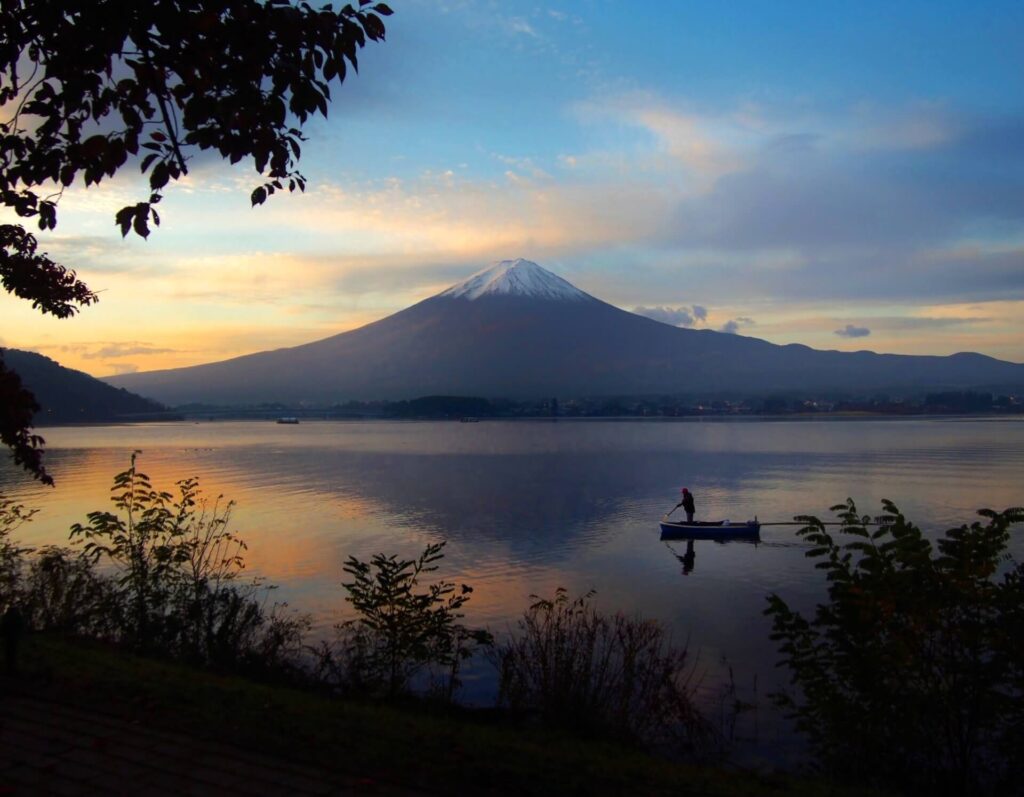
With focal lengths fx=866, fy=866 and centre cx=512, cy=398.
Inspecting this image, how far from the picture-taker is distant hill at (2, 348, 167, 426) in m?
96.6

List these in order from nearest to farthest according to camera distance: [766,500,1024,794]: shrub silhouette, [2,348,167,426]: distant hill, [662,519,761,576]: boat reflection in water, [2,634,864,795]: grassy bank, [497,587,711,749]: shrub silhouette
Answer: [2,634,864,795]: grassy bank → [766,500,1024,794]: shrub silhouette → [497,587,711,749]: shrub silhouette → [662,519,761,576]: boat reflection in water → [2,348,167,426]: distant hill

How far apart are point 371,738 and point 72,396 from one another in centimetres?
12891

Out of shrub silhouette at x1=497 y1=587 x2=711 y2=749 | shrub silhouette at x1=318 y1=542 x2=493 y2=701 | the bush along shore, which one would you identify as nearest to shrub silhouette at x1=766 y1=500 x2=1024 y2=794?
the bush along shore

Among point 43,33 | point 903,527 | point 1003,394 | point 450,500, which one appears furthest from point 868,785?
point 1003,394

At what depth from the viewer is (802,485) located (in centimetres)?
4244

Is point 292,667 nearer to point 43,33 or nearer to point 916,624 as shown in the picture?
point 916,624

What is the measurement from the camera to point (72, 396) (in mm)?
119938

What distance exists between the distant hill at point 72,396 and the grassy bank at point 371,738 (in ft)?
300

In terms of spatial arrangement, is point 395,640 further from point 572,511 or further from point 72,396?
point 72,396

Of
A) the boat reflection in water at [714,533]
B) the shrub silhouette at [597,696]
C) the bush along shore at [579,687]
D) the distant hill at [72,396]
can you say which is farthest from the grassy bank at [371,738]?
the distant hill at [72,396]

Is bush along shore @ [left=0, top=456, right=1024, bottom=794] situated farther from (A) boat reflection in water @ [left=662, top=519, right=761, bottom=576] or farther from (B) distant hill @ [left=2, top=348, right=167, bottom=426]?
(B) distant hill @ [left=2, top=348, right=167, bottom=426]

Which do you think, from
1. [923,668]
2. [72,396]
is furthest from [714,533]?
[72,396]

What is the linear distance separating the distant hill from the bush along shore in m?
88.9

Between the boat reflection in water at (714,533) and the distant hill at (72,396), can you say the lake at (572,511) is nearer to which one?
the boat reflection in water at (714,533)
